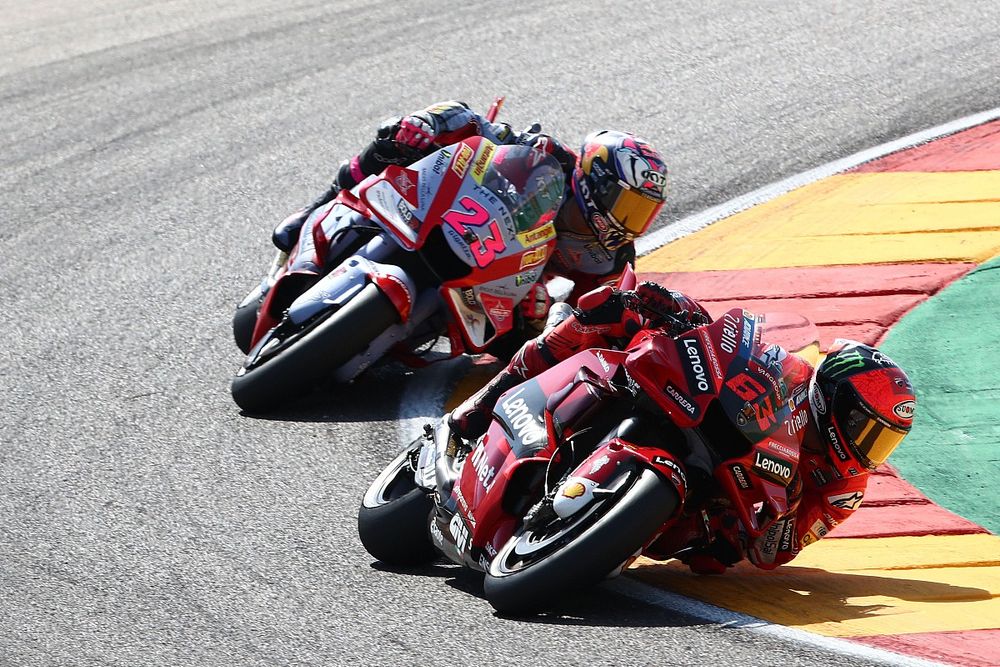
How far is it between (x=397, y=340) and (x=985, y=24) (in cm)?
778

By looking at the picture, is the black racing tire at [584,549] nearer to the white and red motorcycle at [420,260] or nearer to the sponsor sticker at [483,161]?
the white and red motorcycle at [420,260]

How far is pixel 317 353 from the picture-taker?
695cm

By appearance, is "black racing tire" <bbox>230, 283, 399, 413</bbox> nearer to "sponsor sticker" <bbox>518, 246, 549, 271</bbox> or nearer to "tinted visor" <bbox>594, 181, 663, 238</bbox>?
"sponsor sticker" <bbox>518, 246, 549, 271</bbox>

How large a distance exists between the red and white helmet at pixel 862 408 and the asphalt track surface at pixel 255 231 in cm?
88

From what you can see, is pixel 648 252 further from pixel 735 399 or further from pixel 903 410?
pixel 735 399

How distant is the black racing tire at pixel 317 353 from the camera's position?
275 inches

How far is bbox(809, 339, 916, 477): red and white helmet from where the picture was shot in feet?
17.9

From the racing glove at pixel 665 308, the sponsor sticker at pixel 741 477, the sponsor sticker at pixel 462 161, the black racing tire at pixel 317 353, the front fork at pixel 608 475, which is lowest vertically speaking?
the black racing tire at pixel 317 353

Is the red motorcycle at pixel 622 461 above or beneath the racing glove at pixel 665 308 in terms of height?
beneath

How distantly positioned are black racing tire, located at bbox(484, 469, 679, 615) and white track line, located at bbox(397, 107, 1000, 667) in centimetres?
46

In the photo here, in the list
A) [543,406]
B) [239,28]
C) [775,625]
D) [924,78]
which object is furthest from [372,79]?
[775,625]

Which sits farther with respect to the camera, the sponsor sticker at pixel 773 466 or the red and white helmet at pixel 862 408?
the red and white helmet at pixel 862 408

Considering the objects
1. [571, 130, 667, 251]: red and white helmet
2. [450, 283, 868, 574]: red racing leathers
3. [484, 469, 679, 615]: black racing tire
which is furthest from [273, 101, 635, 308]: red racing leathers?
[484, 469, 679, 615]: black racing tire

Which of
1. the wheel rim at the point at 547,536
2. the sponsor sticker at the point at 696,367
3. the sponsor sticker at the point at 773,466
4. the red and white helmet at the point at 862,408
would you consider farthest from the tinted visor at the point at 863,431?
the wheel rim at the point at 547,536
